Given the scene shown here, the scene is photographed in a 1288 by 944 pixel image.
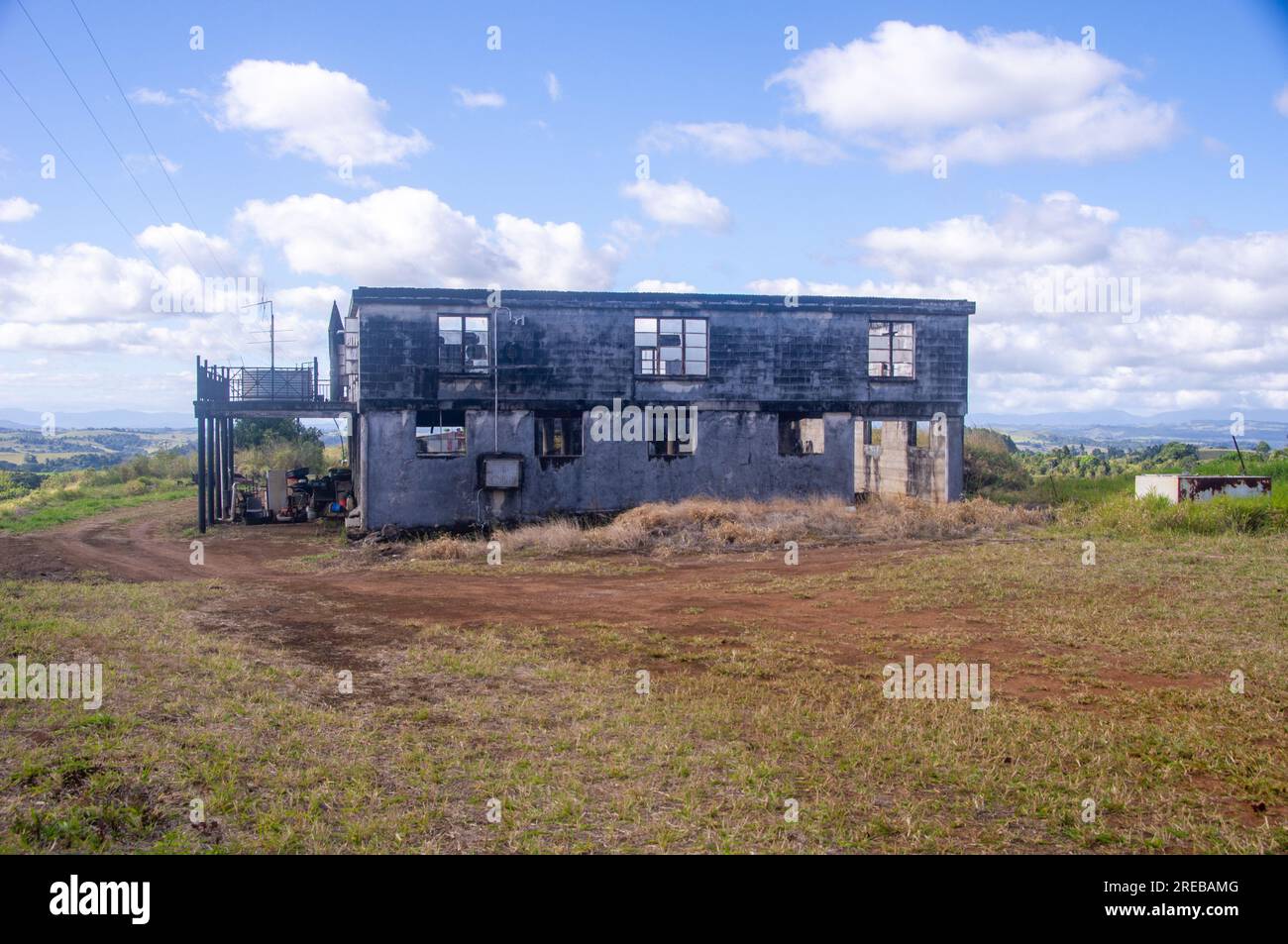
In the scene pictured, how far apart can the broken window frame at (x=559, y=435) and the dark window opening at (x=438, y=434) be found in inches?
72.4

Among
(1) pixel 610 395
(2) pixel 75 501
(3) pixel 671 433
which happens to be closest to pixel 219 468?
(2) pixel 75 501

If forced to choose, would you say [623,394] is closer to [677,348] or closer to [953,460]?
[677,348]

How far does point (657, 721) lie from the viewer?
760 cm

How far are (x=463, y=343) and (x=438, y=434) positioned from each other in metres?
2.77

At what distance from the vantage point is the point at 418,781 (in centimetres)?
620

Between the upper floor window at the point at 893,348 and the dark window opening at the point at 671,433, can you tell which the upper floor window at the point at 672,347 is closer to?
the dark window opening at the point at 671,433

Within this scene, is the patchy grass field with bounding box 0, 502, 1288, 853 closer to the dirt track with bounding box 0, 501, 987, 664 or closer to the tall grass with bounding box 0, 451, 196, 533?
the dirt track with bounding box 0, 501, 987, 664

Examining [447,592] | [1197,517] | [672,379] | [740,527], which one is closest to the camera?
[447,592]

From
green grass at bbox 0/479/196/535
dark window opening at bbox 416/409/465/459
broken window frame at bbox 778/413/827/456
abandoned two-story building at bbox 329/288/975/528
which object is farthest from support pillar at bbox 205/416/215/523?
broken window frame at bbox 778/413/827/456

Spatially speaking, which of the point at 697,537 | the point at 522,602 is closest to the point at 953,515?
the point at 697,537

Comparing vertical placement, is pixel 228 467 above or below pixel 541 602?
above

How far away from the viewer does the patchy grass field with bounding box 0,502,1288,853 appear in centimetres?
554

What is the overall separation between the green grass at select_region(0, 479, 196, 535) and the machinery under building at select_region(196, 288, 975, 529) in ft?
18.3
